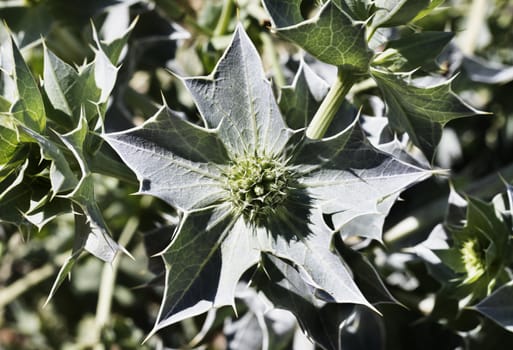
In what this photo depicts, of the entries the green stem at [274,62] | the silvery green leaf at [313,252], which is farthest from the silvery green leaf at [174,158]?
the green stem at [274,62]

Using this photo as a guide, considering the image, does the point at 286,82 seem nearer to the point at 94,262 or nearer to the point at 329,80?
the point at 329,80

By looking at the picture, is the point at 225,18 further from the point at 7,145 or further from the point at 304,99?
the point at 7,145

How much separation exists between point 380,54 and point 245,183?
13.5 inches

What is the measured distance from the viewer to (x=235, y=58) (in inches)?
43.9

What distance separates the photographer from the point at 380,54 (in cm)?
118

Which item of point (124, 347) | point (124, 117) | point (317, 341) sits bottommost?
point (124, 347)

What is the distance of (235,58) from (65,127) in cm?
35

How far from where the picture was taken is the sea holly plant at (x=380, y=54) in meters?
1.02

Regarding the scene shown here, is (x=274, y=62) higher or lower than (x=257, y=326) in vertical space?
higher

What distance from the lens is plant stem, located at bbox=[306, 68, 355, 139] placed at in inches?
45.4

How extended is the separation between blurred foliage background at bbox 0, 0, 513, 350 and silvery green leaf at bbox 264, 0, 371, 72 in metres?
0.14

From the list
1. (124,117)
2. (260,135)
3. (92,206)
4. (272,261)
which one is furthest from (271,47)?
(92,206)

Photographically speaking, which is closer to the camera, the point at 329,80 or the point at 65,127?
the point at 65,127

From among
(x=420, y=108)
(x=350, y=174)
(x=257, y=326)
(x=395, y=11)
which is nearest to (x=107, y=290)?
(x=257, y=326)
